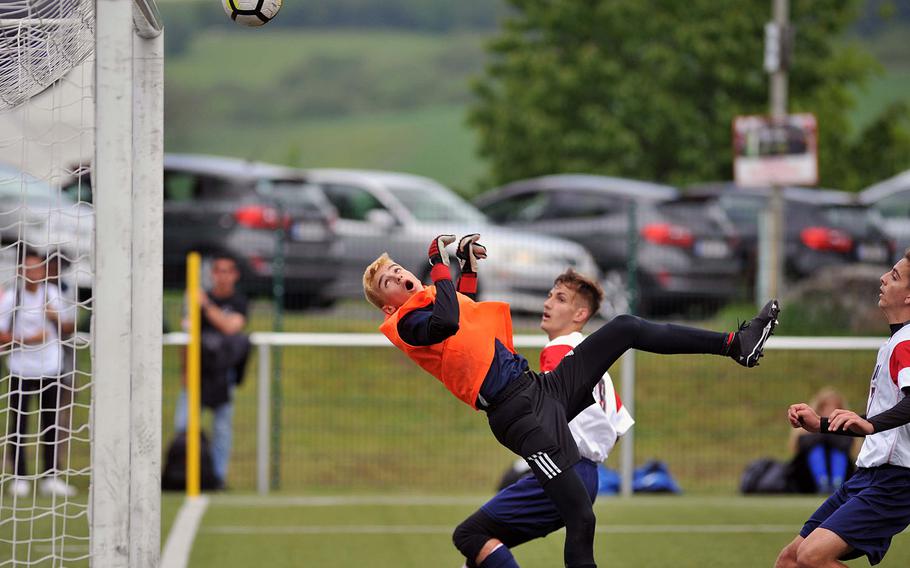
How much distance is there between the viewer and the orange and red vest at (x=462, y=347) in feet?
19.1

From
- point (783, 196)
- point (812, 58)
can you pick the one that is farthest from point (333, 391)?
point (812, 58)

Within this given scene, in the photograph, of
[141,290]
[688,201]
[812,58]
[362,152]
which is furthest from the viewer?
[362,152]

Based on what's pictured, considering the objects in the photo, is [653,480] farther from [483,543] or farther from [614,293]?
[483,543]

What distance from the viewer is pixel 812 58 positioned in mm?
32625

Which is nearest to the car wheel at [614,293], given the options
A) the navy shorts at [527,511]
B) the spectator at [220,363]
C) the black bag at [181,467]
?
the spectator at [220,363]

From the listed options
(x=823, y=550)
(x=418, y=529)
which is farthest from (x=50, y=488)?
(x=823, y=550)

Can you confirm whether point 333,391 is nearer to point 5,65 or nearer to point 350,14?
point 5,65

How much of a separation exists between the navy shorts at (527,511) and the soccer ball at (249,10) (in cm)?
233

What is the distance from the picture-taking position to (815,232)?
646 inches

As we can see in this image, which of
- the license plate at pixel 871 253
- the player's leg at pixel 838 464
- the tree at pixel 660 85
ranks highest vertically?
the tree at pixel 660 85

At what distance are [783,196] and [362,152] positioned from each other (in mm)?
42676

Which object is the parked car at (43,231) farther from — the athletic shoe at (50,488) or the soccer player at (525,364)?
the soccer player at (525,364)

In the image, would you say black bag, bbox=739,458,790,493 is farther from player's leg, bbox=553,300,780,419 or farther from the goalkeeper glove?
the goalkeeper glove

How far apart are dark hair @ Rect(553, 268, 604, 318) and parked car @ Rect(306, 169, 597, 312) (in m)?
5.92
